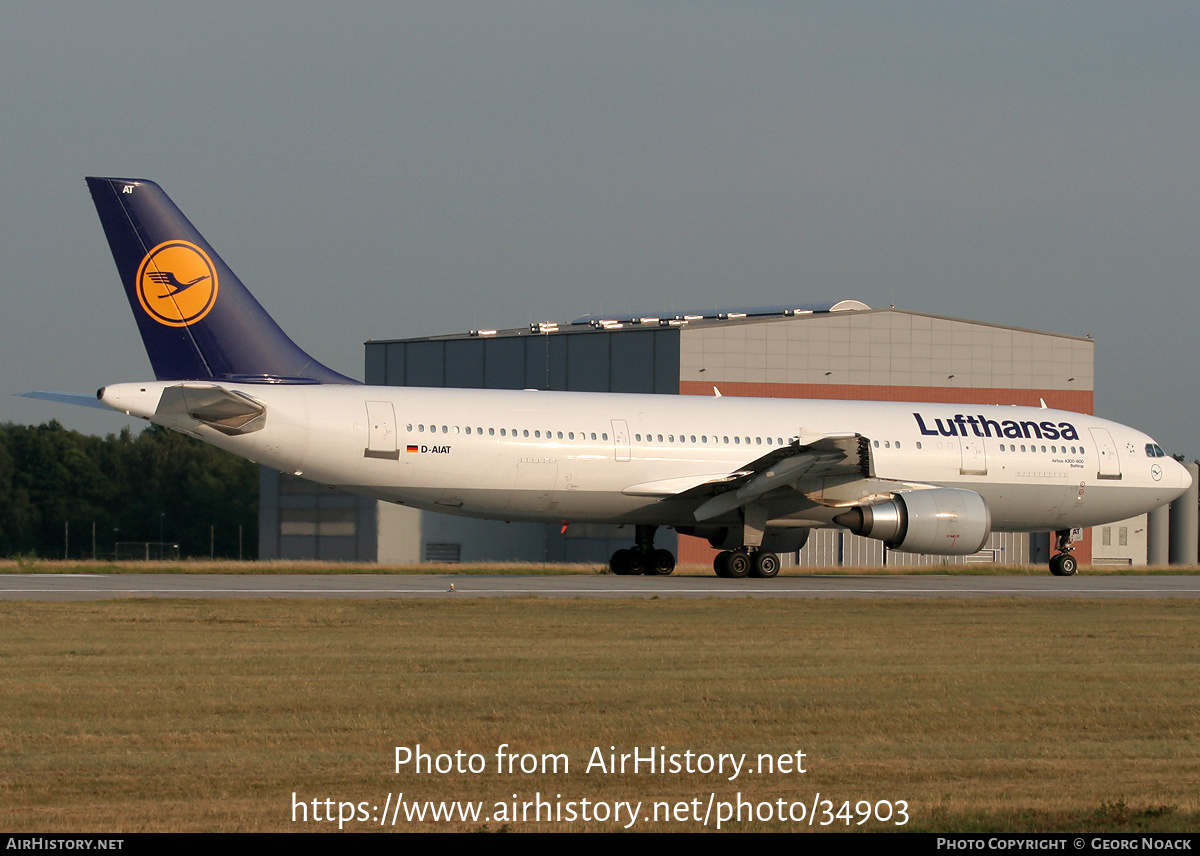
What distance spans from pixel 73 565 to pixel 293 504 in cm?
1801

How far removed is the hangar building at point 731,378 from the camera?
1715 inches

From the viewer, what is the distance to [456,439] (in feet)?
85.0

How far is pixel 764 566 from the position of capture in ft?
89.4

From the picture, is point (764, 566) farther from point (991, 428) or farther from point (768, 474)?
point (991, 428)

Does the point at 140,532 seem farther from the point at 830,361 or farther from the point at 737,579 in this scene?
the point at 737,579

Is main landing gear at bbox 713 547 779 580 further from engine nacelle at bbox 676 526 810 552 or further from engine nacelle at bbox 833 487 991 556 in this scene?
engine nacelle at bbox 833 487 991 556

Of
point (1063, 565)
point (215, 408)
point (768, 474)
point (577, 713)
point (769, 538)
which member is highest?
point (215, 408)

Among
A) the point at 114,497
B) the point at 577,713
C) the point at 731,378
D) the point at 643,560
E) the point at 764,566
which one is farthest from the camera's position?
the point at 114,497

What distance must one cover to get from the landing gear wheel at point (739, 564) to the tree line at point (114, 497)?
38.7 meters

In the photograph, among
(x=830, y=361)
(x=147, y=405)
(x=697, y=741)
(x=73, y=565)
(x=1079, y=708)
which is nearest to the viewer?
(x=697, y=741)

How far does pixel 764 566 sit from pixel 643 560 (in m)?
2.91

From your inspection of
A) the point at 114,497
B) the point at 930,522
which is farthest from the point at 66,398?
the point at 114,497

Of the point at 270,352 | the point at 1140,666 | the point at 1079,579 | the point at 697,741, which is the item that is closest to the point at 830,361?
the point at 1079,579

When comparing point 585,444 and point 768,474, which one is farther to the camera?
point 585,444
